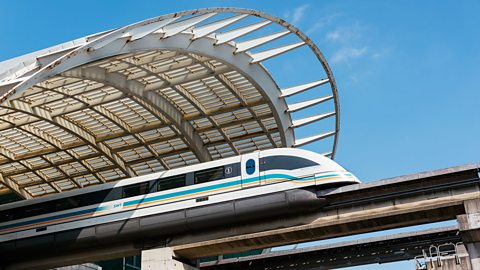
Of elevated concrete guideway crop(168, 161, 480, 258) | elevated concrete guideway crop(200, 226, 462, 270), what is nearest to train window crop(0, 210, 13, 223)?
elevated concrete guideway crop(168, 161, 480, 258)

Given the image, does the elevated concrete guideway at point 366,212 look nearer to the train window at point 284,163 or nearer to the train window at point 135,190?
the train window at point 284,163

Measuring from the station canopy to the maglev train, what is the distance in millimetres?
5456

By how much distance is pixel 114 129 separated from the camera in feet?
127

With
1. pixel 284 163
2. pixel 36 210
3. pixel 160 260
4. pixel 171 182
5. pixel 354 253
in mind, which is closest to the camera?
A: pixel 284 163

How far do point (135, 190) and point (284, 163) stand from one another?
657 centimetres

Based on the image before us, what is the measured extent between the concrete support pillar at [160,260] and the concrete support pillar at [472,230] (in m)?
10.8

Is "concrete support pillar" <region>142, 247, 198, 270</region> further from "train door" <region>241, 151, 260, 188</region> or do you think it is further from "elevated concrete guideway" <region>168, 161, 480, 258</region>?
"train door" <region>241, 151, 260, 188</region>

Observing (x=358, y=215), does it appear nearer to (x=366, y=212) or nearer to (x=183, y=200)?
(x=366, y=212)

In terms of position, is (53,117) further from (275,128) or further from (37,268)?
(275,128)

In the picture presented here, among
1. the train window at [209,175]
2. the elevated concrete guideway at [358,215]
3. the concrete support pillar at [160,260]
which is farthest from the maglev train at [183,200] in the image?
the concrete support pillar at [160,260]

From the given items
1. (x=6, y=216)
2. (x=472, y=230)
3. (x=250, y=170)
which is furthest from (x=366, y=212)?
(x=6, y=216)

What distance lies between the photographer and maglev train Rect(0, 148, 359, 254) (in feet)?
70.3

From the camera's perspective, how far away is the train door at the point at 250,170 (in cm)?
2220

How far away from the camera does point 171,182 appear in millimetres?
24062
